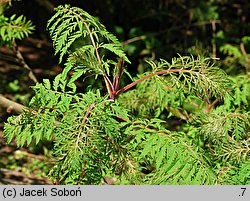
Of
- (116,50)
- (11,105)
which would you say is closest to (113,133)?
(116,50)

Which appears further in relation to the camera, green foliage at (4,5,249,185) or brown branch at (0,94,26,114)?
brown branch at (0,94,26,114)

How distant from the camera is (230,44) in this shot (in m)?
6.31

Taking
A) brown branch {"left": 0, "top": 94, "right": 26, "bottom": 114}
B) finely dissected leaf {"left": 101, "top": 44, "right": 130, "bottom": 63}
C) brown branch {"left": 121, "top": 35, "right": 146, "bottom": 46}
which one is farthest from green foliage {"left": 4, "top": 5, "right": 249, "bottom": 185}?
brown branch {"left": 121, "top": 35, "right": 146, "bottom": 46}

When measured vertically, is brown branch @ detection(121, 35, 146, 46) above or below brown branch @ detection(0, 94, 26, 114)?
below

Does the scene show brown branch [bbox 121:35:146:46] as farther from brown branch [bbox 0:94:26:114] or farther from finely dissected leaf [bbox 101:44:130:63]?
finely dissected leaf [bbox 101:44:130:63]

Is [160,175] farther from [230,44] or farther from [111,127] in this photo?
[230,44]

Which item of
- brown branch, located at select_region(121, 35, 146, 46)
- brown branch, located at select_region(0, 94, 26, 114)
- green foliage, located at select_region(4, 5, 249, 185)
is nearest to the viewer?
green foliage, located at select_region(4, 5, 249, 185)

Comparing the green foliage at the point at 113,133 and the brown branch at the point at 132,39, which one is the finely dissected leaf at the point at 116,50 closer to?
the green foliage at the point at 113,133

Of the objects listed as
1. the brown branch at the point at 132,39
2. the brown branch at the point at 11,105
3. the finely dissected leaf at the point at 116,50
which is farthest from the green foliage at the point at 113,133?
the brown branch at the point at 132,39

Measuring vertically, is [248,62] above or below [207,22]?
below

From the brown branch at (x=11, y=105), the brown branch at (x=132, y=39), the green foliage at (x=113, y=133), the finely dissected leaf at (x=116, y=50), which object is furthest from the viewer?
the brown branch at (x=132, y=39)

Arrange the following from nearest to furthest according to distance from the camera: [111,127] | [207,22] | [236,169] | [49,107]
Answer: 1. [111,127]
2. [49,107]
3. [236,169]
4. [207,22]
